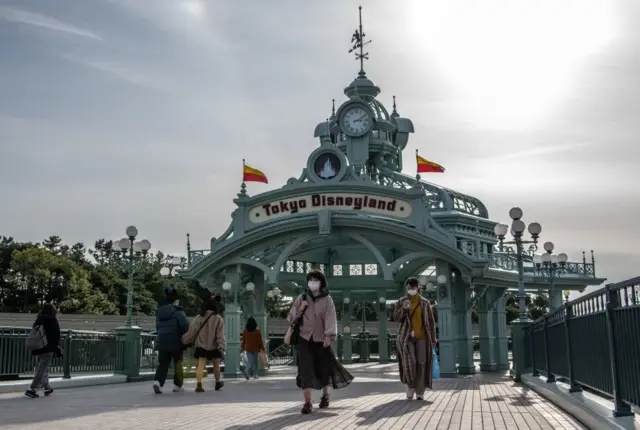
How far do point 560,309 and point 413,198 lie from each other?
1007cm

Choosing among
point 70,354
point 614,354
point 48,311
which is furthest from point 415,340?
point 70,354

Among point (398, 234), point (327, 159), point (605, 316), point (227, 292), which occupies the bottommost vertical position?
point (605, 316)

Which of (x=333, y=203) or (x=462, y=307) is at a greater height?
(x=333, y=203)

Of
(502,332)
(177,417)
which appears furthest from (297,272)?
(177,417)

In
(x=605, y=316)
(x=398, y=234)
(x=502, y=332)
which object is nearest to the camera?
(x=605, y=316)

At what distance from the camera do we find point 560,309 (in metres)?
9.92

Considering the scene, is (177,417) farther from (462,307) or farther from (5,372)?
(462,307)

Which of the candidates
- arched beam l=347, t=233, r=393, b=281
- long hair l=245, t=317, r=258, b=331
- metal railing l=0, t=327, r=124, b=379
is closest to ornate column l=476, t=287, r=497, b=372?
arched beam l=347, t=233, r=393, b=281

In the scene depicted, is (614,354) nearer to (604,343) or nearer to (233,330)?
(604,343)

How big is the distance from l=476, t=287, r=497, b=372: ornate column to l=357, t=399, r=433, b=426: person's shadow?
13.6m

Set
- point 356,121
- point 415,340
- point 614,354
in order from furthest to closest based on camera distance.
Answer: point 356,121, point 415,340, point 614,354

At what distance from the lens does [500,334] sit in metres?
25.5

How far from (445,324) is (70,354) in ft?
31.6

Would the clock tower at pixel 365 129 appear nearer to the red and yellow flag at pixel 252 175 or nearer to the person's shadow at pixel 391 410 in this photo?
the red and yellow flag at pixel 252 175
